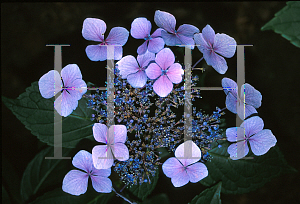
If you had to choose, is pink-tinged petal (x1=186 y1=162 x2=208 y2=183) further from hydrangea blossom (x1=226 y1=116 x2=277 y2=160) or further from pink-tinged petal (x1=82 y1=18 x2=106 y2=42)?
pink-tinged petal (x1=82 y1=18 x2=106 y2=42)

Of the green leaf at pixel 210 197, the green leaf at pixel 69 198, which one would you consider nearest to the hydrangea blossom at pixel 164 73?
the green leaf at pixel 210 197

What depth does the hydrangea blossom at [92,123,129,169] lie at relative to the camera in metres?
0.87

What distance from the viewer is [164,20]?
0.93 meters

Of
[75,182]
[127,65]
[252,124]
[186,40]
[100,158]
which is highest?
[186,40]

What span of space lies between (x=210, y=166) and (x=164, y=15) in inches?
27.7

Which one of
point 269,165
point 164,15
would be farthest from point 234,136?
point 164,15

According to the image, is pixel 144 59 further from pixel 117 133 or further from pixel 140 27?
pixel 117 133

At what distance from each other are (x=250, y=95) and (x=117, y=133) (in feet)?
1.84

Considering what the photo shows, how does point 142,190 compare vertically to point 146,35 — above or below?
below

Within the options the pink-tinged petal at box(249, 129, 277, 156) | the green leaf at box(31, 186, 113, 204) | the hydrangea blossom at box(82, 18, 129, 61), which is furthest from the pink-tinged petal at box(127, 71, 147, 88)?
the green leaf at box(31, 186, 113, 204)

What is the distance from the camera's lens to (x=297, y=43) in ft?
1.89

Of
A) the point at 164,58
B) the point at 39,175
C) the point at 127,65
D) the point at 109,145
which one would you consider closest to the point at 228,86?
the point at 164,58

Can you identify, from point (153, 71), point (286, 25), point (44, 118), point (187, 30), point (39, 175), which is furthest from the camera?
point (39, 175)

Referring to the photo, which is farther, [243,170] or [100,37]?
[243,170]
